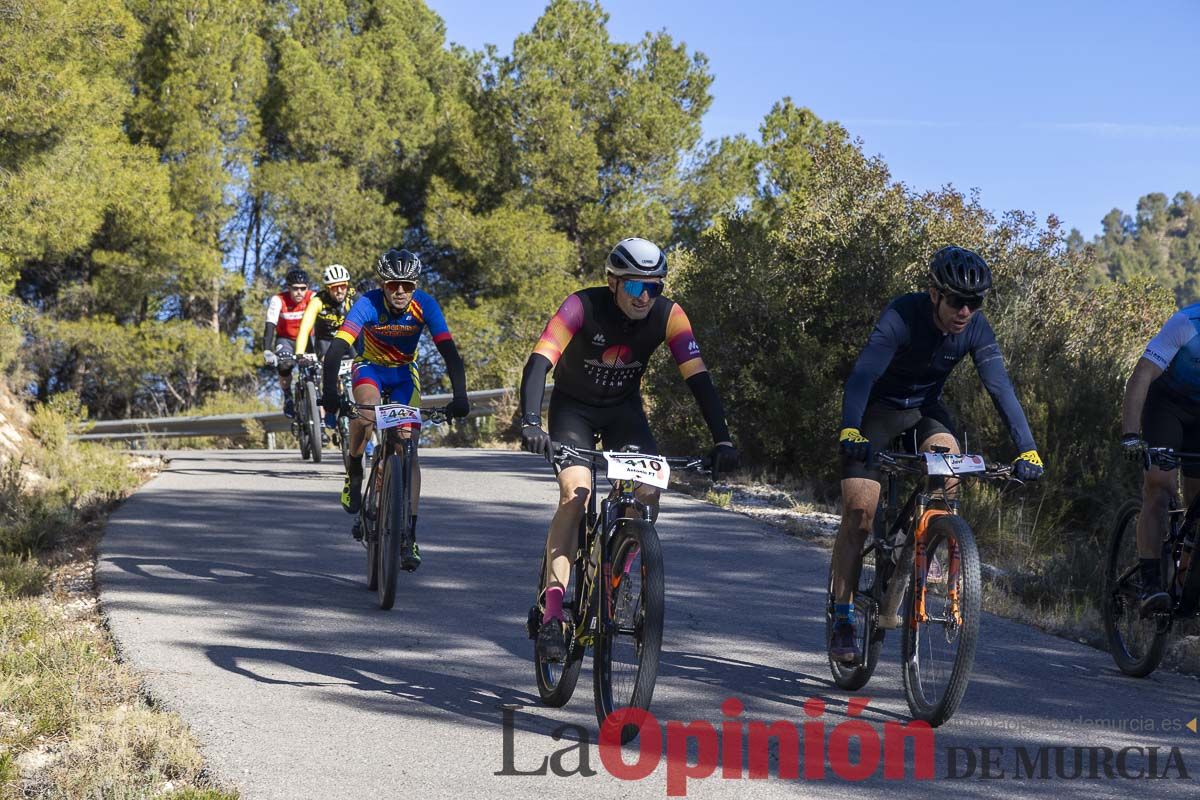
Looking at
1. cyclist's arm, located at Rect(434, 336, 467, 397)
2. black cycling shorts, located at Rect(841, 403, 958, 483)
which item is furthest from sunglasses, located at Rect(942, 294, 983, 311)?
cyclist's arm, located at Rect(434, 336, 467, 397)

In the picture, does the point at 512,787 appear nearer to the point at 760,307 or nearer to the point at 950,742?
the point at 950,742

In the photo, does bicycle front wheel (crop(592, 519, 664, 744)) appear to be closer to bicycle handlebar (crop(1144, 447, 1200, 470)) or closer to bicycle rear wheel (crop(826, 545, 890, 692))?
bicycle rear wheel (crop(826, 545, 890, 692))

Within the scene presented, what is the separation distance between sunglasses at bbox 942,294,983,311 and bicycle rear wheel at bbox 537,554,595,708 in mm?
2078

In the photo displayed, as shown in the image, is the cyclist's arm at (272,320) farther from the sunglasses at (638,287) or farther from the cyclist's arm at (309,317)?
the sunglasses at (638,287)

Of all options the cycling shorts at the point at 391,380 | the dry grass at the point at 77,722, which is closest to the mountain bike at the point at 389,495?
the cycling shorts at the point at 391,380

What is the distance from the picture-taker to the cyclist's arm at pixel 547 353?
597 centimetres

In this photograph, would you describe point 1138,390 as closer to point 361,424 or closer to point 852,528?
point 852,528

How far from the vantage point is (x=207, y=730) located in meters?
5.44

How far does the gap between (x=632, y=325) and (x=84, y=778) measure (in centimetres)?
301

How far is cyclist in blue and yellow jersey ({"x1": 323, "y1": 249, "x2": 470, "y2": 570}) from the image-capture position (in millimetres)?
9016

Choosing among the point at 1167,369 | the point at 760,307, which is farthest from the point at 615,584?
the point at 760,307

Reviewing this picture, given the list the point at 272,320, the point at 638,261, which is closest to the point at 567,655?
the point at 638,261

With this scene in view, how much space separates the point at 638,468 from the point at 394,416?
304 centimetres

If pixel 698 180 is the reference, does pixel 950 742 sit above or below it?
below
